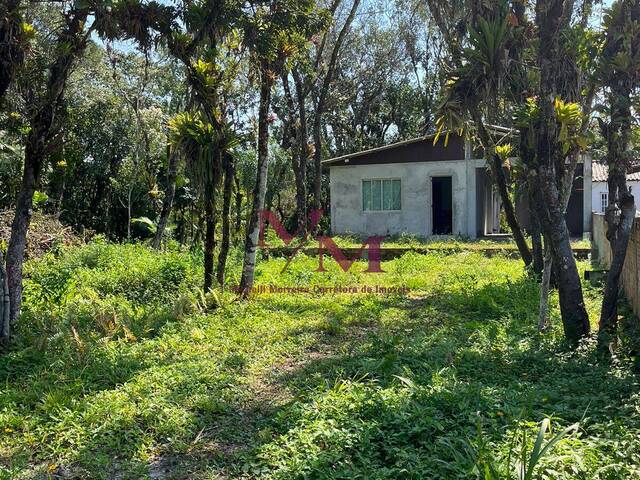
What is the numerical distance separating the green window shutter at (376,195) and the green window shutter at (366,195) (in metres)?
0.11

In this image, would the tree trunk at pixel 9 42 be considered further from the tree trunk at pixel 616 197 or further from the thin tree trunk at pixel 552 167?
the tree trunk at pixel 616 197

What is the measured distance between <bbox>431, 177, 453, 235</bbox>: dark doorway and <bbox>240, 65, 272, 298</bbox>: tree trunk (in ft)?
35.8

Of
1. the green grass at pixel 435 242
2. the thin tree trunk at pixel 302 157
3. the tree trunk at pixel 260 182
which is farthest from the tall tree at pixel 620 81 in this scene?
the thin tree trunk at pixel 302 157

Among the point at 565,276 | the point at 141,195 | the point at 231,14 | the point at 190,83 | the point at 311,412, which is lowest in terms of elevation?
the point at 311,412

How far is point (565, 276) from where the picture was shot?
5.88 meters

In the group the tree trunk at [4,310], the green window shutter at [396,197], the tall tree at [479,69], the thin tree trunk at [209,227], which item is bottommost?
the tree trunk at [4,310]

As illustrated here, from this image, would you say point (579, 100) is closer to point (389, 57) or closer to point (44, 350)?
point (44, 350)

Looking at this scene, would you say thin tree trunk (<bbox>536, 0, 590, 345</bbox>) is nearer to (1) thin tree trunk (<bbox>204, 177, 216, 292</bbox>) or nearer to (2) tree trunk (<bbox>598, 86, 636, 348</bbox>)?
(2) tree trunk (<bbox>598, 86, 636, 348</bbox>)

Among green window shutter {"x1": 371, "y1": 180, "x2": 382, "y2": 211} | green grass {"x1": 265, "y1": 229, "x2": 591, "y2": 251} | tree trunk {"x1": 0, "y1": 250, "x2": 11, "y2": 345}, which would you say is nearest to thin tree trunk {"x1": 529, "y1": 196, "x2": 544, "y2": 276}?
green grass {"x1": 265, "y1": 229, "x2": 591, "y2": 251}

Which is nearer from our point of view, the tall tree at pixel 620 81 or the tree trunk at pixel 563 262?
the tree trunk at pixel 563 262

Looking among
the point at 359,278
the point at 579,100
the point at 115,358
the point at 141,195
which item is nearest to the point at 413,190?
the point at 359,278

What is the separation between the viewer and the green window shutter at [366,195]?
18.5m

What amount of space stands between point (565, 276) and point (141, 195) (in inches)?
589

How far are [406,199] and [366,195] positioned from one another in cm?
143
